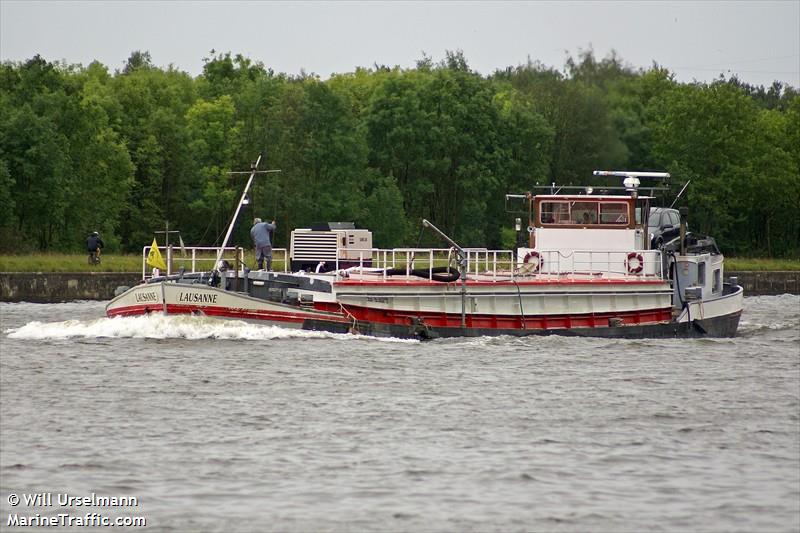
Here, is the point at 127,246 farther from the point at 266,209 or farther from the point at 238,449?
the point at 238,449

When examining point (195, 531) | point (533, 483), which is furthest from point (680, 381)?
point (195, 531)

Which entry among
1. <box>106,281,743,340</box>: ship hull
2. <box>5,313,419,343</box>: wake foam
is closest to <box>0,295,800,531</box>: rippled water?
<box>5,313,419,343</box>: wake foam

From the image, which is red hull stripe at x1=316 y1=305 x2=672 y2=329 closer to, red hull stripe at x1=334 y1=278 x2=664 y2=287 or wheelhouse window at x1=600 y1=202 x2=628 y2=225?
red hull stripe at x1=334 y1=278 x2=664 y2=287

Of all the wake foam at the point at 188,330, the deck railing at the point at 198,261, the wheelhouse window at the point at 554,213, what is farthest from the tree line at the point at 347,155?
the wake foam at the point at 188,330

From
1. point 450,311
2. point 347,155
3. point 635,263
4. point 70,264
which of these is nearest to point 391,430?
point 450,311

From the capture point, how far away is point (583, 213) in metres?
45.6

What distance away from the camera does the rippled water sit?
66.7ft

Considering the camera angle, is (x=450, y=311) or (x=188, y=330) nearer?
(x=188, y=330)

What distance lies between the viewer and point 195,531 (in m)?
18.9

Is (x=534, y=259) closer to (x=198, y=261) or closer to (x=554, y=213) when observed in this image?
(x=554, y=213)

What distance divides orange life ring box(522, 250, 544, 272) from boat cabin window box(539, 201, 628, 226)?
1.44 m

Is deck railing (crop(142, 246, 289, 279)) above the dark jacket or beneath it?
beneath

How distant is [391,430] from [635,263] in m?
20.4

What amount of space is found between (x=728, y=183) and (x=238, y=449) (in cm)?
8014
